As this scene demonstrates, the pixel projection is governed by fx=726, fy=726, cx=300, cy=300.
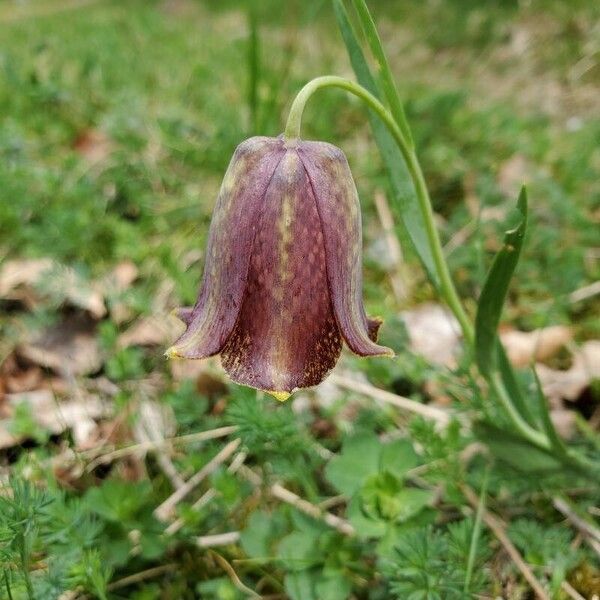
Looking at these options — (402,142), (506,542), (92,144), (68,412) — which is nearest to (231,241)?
(402,142)

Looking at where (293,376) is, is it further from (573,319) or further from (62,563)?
(573,319)

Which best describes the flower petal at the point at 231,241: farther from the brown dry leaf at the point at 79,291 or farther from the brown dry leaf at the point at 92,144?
the brown dry leaf at the point at 92,144

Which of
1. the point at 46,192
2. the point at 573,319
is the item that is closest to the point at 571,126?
the point at 573,319

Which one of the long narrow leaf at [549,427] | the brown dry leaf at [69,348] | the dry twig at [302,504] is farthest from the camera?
the brown dry leaf at [69,348]

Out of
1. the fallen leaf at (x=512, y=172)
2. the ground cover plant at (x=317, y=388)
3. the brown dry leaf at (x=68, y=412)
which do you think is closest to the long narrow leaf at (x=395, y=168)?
the ground cover plant at (x=317, y=388)

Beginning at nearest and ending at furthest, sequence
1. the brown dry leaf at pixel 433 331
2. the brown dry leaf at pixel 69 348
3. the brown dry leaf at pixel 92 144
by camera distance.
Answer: the brown dry leaf at pixel 69 348
the brown dry leaf at pixel 433 331
the brown dry leaf at pixel 92 144

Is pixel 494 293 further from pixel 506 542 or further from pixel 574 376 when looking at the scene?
pixel 574 376

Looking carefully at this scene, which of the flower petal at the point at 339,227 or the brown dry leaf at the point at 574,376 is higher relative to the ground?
the flower petal at the point at 339,227
